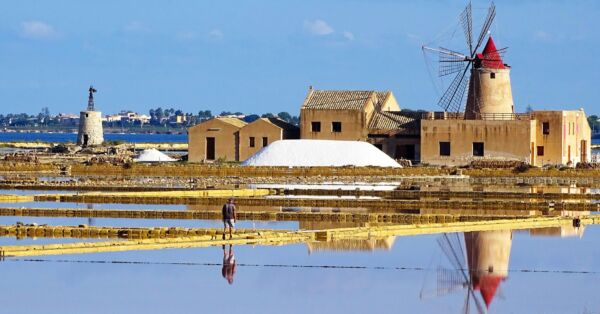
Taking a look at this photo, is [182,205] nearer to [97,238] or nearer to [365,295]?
[97,238]

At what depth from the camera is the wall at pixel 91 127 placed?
59344mm

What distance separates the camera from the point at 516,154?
4200cm

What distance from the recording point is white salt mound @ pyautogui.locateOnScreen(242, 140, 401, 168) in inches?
1603

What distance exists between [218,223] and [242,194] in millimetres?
7863

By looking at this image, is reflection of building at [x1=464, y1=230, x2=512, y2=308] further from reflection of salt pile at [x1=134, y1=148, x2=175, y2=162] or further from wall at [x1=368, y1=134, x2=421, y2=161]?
reflection of salt pile at [x1=134, y1=148, x2=175, y2=162]

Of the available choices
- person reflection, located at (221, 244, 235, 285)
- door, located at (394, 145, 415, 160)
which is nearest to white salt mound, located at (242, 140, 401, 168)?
door, located at (394, 145, 415, 160)

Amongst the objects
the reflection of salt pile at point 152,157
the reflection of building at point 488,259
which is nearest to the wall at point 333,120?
the reflection of salt pile at point 152,157

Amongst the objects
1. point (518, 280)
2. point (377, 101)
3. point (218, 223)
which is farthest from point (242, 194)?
point (377, 101)

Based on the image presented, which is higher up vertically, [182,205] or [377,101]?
[377,101]

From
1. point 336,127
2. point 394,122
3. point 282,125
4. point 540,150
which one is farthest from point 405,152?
point 282,125

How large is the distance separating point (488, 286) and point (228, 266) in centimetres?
301

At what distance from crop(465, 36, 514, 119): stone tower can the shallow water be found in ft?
81.4

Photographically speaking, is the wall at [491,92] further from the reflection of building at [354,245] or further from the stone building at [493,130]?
the reflection of building at [354,245]

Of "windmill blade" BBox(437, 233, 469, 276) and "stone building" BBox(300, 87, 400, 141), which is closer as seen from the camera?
"windmill blade" BBox(437, 233, 469, 276)
